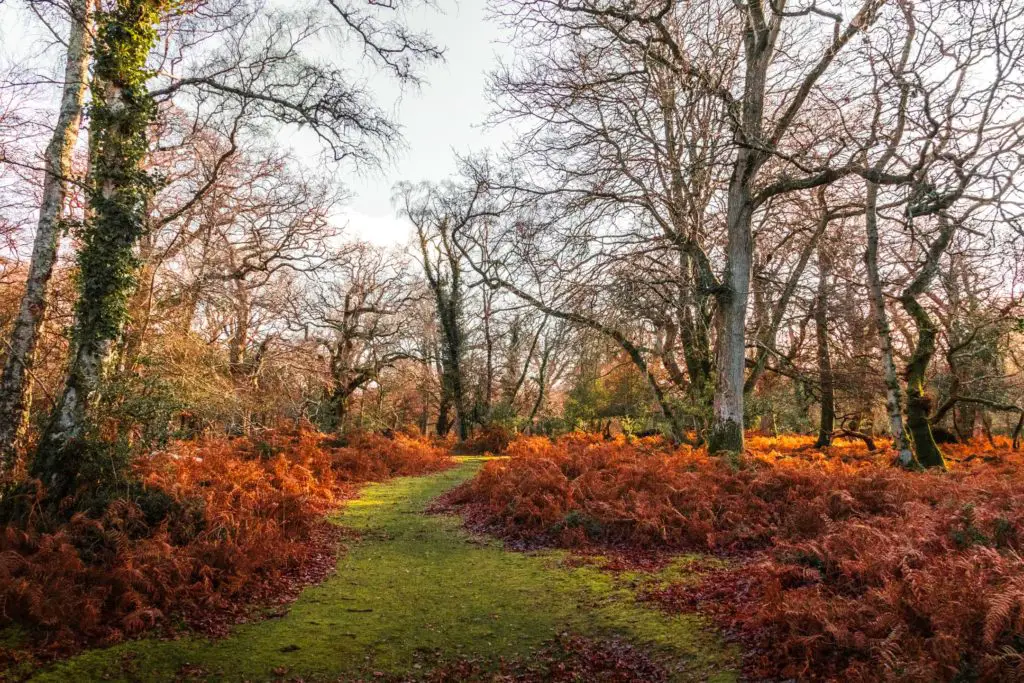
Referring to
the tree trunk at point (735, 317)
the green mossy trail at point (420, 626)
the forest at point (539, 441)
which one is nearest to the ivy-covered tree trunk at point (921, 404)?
the forest at point (539, 441)

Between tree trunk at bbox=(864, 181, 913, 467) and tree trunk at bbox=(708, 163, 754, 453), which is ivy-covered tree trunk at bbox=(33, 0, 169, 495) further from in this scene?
tree trunk at bbox=(864, 181, 913, 467)

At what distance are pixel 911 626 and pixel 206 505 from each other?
6.61m

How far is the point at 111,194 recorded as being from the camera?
7551mm

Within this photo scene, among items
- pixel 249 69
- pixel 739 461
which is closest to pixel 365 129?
pixel 249 69

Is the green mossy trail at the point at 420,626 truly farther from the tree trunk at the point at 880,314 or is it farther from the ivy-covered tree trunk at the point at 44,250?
the tree trunk at the point at 880,314

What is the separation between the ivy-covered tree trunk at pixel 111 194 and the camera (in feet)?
23.5

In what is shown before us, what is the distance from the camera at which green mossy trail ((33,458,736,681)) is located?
13.7ft

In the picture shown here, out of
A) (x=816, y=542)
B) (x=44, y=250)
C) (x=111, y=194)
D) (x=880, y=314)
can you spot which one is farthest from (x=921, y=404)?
(x=44, y=250)

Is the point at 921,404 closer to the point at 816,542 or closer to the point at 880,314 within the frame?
the point at 880,314

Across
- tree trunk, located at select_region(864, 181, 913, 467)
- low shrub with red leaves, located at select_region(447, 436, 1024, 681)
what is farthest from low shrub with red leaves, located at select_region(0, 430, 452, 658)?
tree trunk, located at select_region(864, 181, 913, 467)

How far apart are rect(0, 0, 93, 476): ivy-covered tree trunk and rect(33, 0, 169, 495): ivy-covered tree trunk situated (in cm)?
45

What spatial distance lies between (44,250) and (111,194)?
1.30 meters

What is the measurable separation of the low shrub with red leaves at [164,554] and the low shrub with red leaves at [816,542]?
3.18 metres

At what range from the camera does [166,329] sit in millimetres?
12555
